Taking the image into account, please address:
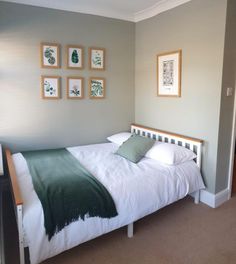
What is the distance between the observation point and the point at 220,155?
2707 millimetres

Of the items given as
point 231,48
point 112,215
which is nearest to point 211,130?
point 231,48

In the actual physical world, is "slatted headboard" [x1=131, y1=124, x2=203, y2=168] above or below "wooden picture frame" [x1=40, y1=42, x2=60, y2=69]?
below

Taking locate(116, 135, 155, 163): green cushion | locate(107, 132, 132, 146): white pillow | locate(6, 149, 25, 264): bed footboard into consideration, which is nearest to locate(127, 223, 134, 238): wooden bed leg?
locate(116, 135, 155, 163): green cushion

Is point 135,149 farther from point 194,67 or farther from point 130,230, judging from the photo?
point 194,67

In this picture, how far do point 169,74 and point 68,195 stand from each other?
2.09 metres

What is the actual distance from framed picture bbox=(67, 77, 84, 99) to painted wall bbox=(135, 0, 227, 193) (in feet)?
3.41

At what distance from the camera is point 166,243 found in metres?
2.16

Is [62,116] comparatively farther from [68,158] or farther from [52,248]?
[52,248]

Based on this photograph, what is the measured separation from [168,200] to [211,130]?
3.16 feet

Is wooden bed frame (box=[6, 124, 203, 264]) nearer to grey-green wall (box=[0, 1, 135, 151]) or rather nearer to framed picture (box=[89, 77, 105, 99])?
grey-green wall (box=[0, 1, 135, 151])

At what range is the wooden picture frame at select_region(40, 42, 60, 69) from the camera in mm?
3055

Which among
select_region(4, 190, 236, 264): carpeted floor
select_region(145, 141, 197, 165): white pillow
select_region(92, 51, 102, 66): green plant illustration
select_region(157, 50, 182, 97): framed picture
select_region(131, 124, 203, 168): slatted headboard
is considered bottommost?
select_region(4, 190, 236, 264): carpeted floor

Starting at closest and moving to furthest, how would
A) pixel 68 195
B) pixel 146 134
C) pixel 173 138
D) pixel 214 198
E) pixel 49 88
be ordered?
1. pixel 68 195
2. pixel 214 198
3. pixel 173 138
4. pixel 49 88
5. pixel 146 134

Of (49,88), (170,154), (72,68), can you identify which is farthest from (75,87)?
(170,154)
